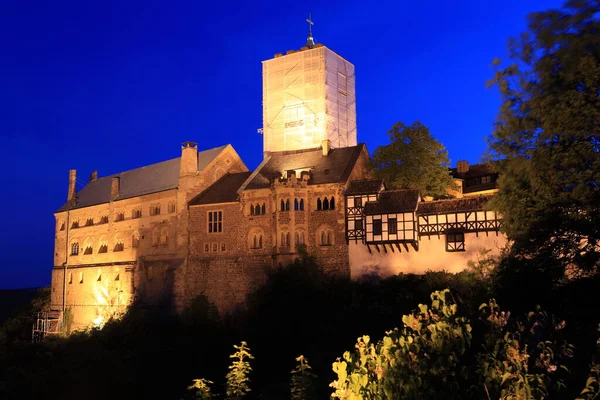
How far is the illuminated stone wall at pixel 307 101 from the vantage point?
51781mm

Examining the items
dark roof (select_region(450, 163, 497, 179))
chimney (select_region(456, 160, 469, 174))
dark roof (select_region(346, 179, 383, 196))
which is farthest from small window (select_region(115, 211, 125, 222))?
chimney (select_region(456, 160, 469, 174))

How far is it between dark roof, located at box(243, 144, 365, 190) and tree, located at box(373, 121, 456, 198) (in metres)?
2.27

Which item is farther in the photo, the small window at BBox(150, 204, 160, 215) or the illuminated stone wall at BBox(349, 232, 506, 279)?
the small window at BBox(150, 204, 160, 215)

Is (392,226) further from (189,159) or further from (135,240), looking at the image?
(135,240)

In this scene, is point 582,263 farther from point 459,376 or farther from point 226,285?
point 226,285

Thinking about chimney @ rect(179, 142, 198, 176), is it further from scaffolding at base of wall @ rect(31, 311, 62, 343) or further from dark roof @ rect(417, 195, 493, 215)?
scaffolding at base of wall @ rect(31, 311, 62, 343)

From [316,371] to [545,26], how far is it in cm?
1853

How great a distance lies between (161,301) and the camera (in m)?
47.8

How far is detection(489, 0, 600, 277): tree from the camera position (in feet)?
49.2

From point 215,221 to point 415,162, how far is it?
50.5 feet

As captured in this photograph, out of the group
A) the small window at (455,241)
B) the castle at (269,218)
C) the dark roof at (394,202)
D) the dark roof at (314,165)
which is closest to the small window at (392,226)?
the castle at (269,218)

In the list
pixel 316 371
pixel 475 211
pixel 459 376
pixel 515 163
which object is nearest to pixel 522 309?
pixel 515 163

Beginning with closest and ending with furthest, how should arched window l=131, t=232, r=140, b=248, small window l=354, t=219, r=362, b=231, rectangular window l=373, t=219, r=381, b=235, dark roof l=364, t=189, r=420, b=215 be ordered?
dark roof l=364, t=189, r=420, b=215
rectangular window l=373, t=219, r=381, b=235
small window l=354, t=219, r=362, b=231
arched window l=131, t=232, r=140, b=248

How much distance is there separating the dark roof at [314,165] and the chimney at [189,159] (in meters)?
5.85
